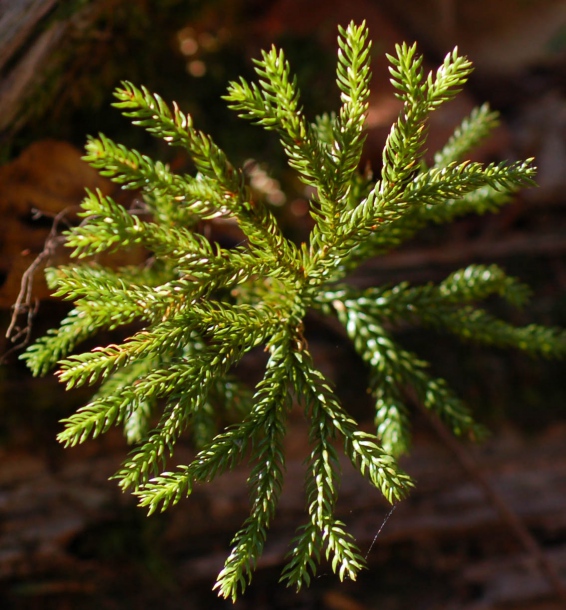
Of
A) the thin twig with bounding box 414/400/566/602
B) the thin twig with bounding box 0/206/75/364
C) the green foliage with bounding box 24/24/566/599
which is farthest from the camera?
the thin twig with bounding box 414/400/566/602

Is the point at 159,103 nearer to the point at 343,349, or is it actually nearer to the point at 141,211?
the point at 141,211

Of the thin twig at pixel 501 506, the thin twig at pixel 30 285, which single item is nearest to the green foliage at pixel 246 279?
the thin twig at pixel 30 285

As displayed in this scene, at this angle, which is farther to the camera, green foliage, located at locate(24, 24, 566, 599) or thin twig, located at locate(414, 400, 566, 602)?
thin twig, located at locate(414, 400, 566, 602)

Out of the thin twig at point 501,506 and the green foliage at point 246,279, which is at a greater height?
the green foliage at point 246,279

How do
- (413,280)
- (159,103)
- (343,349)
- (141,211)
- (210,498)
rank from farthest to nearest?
(413,280) < (343,349) < (210,498) < (141,211) < (159,103)

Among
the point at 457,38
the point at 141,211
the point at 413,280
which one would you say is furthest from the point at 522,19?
the point at 141,211

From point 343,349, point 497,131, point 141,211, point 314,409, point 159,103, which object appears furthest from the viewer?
point 497,131

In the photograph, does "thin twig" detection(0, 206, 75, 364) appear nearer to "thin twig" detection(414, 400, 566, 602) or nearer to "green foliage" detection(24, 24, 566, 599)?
"green foliage" detection(24, 24, 566, 599)

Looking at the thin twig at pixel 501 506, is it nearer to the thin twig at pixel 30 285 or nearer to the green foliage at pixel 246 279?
the green foliage at pixel 246 279

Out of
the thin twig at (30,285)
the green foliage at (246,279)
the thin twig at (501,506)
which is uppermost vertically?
the thin twig at (30,285)

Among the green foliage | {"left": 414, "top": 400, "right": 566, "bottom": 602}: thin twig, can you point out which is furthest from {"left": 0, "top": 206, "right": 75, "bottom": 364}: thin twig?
{"left": 414, "top": 400, "right": 566, "bottom": 602}: thin twig

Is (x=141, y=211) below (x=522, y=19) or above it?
below
